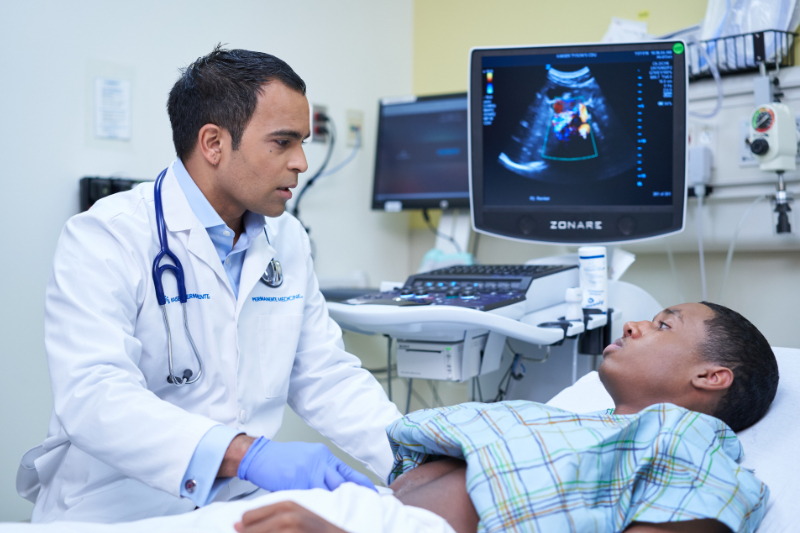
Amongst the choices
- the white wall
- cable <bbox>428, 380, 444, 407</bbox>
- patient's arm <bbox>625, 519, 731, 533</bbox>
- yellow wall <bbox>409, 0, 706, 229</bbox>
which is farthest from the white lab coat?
yellow wall <bbox>409, 0, 706, 229</bbox>

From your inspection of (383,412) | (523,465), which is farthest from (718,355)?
(383,412)

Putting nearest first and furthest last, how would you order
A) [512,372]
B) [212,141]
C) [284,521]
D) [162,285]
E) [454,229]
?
[284,521] < [162,285] < [212,141] < [512,372] < [454,229]

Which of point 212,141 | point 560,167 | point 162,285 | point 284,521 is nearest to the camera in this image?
point 284,521

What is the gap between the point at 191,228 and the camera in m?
1.20

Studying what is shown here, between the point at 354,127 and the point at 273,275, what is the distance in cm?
138

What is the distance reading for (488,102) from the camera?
1.92 m

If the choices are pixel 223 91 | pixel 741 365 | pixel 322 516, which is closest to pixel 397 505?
pixel 322 516

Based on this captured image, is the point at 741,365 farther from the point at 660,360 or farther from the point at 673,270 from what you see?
the point at 673,270

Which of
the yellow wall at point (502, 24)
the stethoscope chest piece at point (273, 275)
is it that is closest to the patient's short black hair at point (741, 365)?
the stethoscope chest piece at point (273, 275)

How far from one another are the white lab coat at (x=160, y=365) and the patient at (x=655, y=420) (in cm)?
27

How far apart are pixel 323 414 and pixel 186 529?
563 mm

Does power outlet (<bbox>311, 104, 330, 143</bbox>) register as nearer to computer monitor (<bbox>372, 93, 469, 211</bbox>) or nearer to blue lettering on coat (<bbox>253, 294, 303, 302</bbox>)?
computer monitor (<bbox>372, 93, 469, 211</bbox>)

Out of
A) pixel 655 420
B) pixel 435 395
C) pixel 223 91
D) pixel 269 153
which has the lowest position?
pixel 435 395

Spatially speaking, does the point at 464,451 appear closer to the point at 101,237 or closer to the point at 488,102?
the point at 101,237
